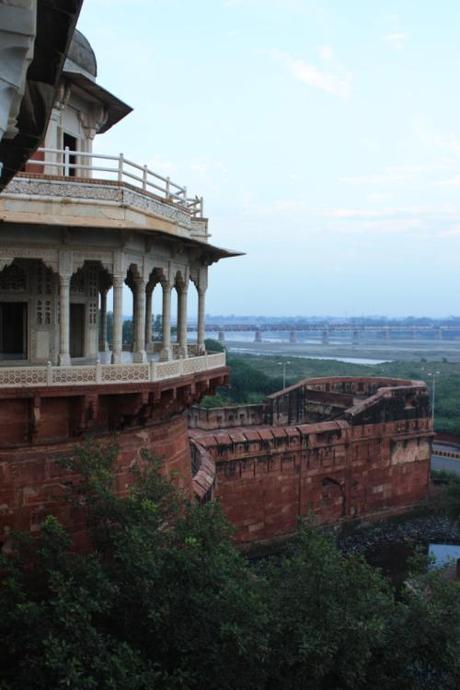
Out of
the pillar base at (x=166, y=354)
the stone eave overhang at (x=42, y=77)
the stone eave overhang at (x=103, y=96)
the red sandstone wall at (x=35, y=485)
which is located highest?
the stone eave overhang at (x=103, y=96)

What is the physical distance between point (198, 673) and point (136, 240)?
23.9 feet

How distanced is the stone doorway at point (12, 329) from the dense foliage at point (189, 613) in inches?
115

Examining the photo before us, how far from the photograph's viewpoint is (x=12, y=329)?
1234 cm

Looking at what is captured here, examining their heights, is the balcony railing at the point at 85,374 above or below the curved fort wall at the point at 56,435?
above

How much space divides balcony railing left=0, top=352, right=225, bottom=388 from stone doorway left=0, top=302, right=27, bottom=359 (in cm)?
168

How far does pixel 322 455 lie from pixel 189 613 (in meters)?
22.5

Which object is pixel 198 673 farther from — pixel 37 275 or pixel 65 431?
pixel 37 275

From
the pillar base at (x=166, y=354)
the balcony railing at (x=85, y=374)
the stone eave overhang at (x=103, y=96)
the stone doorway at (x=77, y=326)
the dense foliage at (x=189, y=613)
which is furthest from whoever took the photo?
the pillar base at (x=166, y=354)

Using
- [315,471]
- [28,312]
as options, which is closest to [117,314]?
[28,312]

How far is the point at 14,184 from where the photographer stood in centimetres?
1103

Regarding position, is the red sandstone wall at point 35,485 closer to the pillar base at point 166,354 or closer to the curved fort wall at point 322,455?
the pillar base at point 166,354

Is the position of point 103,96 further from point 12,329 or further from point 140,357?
point 140,357

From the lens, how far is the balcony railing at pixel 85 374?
1064 centimetres

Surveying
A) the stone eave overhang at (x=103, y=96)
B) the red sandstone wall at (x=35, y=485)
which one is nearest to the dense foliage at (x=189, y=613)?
the red sandstone wall at (x=35, y=485)
